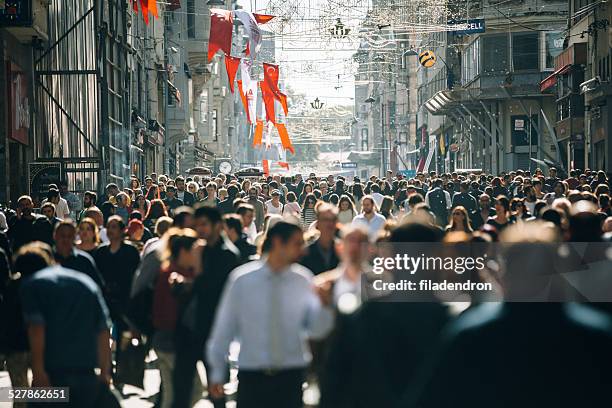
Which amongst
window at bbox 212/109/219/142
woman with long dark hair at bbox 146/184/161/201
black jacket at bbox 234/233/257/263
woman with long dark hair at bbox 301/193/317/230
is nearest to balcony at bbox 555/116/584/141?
woman with long dark hair at bbox 146/184/161/201

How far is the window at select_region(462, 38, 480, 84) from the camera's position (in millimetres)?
65062

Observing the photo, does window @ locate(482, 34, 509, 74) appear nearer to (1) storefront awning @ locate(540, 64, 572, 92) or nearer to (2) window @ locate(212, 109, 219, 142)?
(1) storefront awning @ locate(540, 64, 572, 92)

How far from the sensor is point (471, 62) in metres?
67.4

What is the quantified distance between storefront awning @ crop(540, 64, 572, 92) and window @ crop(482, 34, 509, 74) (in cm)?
575

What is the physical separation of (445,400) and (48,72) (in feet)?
90.8

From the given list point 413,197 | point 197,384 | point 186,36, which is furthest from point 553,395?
point 186,36

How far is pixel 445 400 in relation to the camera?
3.88 metres

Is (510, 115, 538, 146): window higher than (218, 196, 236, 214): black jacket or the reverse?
higher

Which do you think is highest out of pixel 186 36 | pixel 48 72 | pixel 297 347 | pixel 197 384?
pixel 186 36

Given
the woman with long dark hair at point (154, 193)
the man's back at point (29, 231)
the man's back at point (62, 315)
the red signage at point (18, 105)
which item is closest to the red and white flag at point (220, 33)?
the red signage at point (18, 105)

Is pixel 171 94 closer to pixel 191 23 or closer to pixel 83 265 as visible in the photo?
pixel 191 23

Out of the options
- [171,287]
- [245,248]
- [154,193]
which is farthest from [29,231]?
[154,193]

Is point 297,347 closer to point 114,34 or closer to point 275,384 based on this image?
point 275,384

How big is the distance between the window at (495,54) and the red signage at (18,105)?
119 feet
